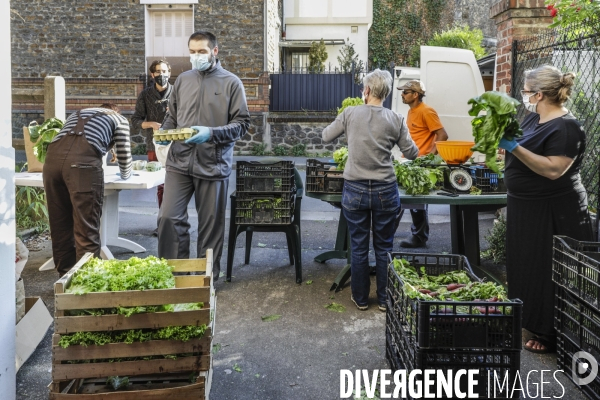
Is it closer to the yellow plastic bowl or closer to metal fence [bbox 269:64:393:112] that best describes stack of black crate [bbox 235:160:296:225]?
the yellow plastic bowl

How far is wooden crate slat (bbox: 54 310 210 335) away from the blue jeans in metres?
2.26

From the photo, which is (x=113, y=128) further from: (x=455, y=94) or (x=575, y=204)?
(x=455, y=94)

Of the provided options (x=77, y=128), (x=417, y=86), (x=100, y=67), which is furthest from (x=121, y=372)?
Result: (x=100, y=67)

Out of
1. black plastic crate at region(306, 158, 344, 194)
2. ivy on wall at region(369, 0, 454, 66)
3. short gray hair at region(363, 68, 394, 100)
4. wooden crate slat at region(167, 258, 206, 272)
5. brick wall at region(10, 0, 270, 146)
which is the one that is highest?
ivy on wall at region(369, 0, 454, 66)

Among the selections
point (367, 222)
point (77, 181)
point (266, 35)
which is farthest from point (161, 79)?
point (266, 35)

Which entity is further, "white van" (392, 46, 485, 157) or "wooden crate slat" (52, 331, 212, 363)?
"white van" (392, 46, 485, 157)

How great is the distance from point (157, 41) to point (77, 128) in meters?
13.8

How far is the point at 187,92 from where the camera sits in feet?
19.5

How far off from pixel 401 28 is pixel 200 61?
23569 mm

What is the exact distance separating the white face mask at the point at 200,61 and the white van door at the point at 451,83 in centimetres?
397

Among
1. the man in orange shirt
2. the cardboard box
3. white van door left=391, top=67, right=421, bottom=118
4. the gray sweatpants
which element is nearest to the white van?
white van door left=391, top=67, right=421, bottom=118

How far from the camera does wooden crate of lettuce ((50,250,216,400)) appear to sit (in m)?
3.24

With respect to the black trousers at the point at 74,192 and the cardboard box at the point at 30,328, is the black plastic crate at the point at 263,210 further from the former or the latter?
the cardboard box at the point at 30,328

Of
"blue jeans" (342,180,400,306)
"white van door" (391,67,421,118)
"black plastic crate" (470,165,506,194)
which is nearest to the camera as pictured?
Result: "blue jeans" (342,180,400,306)
